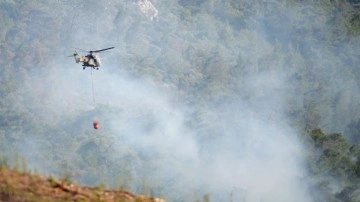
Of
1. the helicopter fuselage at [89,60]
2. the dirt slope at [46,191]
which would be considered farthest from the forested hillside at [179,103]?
the dirt slope at [46,191]

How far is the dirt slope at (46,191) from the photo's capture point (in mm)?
11278

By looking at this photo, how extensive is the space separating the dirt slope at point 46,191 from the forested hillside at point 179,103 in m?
67.4

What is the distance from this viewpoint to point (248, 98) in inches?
6540

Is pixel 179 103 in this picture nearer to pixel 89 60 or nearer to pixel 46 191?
pixel 89 60

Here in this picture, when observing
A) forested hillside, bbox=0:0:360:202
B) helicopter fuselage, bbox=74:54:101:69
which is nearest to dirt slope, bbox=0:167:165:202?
helicopter fuselage, bbox=74:54:101:69

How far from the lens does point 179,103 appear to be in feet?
525

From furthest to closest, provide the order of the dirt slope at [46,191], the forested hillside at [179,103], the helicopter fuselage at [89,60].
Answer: the forested hillside at [179,103], the helicopter fuselage at [89,60], the dirt slope at [46,191]

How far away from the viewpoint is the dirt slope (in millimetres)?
11278

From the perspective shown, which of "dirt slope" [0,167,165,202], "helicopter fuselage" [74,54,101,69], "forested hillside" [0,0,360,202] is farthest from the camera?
"forested hillside" [0,0,360,202]

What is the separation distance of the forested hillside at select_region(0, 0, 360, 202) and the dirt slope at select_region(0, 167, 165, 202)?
221ft

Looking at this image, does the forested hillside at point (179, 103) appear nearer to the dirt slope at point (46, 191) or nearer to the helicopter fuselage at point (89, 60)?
the helicopter fuselage at point (89, 60)

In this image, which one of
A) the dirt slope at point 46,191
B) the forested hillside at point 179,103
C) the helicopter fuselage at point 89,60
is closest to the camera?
the dirt slope at point 46,191

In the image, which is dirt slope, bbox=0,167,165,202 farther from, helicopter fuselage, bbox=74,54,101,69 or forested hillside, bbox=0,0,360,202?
forested hillside, bbox=0,0,360,202

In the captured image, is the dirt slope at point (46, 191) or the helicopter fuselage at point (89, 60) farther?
the helicopter fuselage at point (89, 60)
